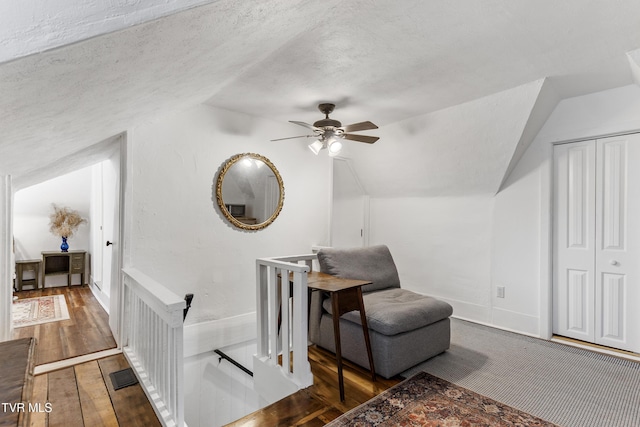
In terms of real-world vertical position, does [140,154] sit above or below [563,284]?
above

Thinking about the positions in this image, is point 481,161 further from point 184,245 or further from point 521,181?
point 184,245

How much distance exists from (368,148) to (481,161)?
1401 mm

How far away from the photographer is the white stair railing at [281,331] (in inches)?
87.3

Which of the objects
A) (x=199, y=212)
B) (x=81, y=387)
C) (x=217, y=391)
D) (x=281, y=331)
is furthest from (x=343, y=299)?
(x=81, y=387)

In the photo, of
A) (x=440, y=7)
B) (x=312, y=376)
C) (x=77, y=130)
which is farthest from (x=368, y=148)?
(x=77, y=130)

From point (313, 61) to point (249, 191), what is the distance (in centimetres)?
168

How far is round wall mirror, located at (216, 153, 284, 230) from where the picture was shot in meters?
3.37

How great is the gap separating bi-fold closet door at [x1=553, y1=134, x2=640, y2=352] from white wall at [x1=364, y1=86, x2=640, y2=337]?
13 cm

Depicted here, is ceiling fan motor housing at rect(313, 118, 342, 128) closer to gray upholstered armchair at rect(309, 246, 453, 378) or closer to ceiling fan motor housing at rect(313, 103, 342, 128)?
ceiling fan motor housing at rect(313, 103, 342, 128)

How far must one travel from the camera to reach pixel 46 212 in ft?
17.0

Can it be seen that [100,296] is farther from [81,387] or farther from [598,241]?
[598,241]

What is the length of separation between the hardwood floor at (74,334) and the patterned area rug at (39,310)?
4.0 inches

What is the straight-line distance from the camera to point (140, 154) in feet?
9.29

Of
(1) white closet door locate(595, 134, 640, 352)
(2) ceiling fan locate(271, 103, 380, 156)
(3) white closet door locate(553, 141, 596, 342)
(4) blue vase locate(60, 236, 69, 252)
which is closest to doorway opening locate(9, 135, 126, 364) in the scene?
(4) blue vase locate(60, 236, 69, 252)
